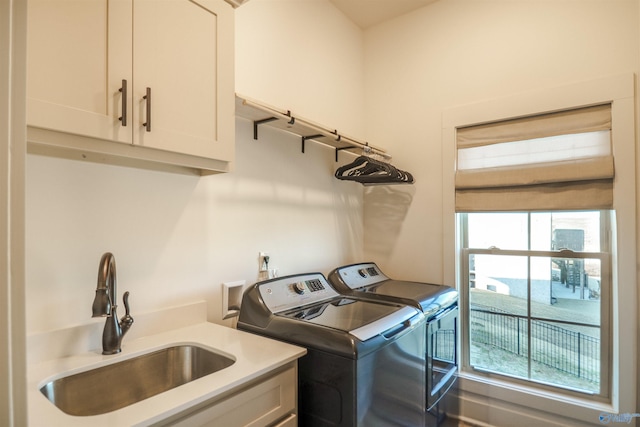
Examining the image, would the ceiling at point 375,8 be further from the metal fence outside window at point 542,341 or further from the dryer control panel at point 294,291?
the metal fence outside window at point 542,341

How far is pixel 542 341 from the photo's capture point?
6.97 ft

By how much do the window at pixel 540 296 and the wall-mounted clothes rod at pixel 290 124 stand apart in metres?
1.02

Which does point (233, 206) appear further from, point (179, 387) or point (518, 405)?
point (518, 405)

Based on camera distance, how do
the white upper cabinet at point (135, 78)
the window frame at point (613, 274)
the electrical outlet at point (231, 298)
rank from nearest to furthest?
the white upper cabinet at point (135, 78), the electrical outlet at point (231, 298), the window frame at point (613, 274)

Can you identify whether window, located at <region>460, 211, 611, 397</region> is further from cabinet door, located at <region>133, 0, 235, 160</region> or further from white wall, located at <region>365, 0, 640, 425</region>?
cabinet door, located at <region>133, 0, 235, 160</region>

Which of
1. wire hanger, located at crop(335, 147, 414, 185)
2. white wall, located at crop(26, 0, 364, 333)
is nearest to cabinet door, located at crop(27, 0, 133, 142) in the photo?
white wall, located at crop(26, 0, 364, 333)

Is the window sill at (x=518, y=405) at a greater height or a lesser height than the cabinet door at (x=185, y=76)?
lesser

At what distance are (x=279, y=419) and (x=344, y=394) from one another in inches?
9.2

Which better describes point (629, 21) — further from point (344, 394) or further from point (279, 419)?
point (279, 419)

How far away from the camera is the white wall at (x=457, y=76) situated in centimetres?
192

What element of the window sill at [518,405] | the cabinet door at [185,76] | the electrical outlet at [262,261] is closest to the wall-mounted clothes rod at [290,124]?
the cabinet door at [185,76]

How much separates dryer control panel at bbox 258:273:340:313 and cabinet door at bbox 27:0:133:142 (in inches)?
34.1

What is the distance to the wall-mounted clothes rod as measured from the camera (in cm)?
152

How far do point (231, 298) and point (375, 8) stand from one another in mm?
2296
